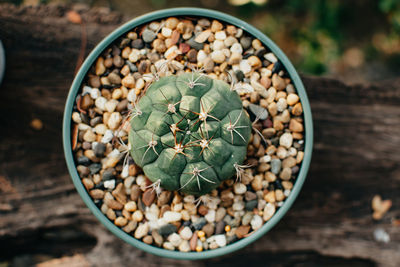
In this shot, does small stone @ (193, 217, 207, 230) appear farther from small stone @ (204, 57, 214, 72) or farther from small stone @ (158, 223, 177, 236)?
small stone @ (204, 57, 214, 72)

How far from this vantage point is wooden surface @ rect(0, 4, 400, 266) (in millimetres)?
1740

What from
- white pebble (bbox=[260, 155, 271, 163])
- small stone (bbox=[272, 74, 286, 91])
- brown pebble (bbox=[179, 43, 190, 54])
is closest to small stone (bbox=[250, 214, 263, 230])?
white pebble (bbox=[260, 155, 271, 163])

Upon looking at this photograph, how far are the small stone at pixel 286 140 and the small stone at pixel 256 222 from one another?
356mm

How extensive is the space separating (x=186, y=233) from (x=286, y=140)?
24.8 inches

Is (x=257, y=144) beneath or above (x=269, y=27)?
beneath

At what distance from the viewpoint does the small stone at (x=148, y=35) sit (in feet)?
4.94

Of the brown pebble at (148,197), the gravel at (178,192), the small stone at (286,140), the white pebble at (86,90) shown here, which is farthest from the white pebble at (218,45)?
the brown pebble at (148,197)

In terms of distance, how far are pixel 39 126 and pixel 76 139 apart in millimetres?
419

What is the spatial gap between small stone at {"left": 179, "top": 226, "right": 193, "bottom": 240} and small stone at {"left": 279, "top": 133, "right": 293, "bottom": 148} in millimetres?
590

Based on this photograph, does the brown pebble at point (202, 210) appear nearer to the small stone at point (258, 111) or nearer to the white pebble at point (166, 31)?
the small stone at point (258, 111)

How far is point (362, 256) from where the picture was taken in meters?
1.91

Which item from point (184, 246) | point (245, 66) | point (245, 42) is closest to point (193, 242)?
point (184, 246)

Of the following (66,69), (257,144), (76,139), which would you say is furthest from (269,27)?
(76,139)

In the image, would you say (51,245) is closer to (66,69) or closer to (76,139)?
(76,139)
